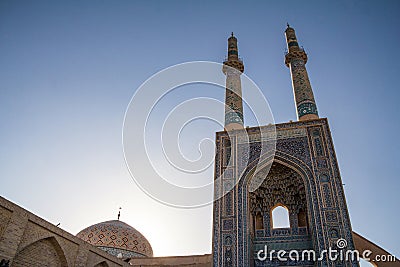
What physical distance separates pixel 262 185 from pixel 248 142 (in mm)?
1096

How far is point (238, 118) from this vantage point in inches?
366

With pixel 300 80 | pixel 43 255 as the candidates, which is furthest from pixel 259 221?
pixel 43 255

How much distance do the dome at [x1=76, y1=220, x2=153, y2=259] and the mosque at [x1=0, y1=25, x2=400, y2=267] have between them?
3.94ft

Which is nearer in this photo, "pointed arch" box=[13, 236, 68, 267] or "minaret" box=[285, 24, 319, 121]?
"pointed arch" box=[13, 236, 68, 267]

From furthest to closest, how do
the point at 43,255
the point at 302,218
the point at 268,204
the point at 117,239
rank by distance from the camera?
the point at 117,239
the point at 268,204
the point at 302,218
the point at 43,255

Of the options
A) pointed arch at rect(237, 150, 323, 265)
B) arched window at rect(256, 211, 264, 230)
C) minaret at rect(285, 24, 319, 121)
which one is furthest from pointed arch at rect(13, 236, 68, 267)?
minaret at rect(285, 24, 319, 121)

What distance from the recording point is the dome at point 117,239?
35.2ft

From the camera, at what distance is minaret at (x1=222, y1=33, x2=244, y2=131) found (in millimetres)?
9250

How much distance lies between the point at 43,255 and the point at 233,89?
261 inches

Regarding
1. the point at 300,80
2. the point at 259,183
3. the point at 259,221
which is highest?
the point at 300,80

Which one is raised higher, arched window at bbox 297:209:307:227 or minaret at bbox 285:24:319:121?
minaret at bbox 285:24:319:121

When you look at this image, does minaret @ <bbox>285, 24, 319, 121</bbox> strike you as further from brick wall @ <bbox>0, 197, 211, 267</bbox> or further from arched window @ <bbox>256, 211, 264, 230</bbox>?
brick wall @ <bbox>0, 197, 211, 267</bbox>

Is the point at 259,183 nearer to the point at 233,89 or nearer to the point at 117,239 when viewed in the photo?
the point at 233,89

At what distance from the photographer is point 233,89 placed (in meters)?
10.0
